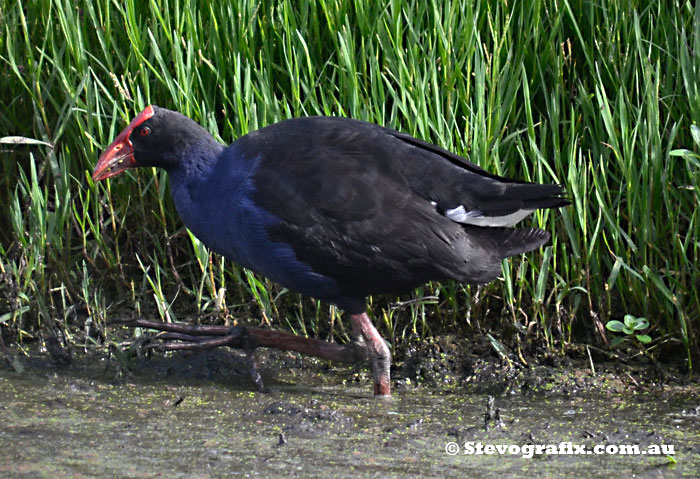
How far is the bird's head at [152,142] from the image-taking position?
394 centimetres

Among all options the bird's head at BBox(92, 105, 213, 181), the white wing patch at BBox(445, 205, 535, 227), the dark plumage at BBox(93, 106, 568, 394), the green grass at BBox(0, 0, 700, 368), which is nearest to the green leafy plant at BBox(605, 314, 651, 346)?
the green grass at BBox(0, 0, 700, 368)

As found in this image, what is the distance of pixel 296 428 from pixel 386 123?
5.36ft

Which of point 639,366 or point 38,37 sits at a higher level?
point 38,37

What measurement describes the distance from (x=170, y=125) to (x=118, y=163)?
0.85 ft

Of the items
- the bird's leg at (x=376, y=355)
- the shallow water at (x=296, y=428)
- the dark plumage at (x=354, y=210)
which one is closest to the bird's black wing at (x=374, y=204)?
the dark plumage at (x=354, y=210)

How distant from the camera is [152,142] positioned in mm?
3953

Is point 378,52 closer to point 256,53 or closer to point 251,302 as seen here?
point 256,53

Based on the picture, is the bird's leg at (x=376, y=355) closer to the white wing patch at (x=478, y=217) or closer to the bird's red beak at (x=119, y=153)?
the white wing patch at (x=478, y=217)

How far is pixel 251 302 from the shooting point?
4.39 m

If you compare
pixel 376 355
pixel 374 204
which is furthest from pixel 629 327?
pixel 374 204

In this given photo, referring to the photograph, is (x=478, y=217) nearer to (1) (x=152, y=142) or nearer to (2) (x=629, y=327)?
(2) (x=629, y=327)

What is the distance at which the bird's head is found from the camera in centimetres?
394

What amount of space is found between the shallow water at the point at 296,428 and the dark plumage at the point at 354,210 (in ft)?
1.50

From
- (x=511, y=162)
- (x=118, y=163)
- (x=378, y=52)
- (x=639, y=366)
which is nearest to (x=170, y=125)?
(x=118, y=163)
